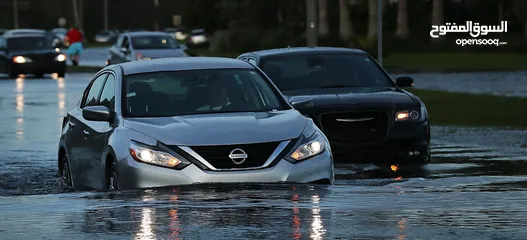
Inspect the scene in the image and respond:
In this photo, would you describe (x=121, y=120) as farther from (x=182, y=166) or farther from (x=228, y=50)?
(x=228, y=50)

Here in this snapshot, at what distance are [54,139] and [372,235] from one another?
45.2ft

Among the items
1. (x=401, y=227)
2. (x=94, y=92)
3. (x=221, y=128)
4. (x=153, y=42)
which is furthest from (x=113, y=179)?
(x=153, y=42)

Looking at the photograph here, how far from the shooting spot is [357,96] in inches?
673

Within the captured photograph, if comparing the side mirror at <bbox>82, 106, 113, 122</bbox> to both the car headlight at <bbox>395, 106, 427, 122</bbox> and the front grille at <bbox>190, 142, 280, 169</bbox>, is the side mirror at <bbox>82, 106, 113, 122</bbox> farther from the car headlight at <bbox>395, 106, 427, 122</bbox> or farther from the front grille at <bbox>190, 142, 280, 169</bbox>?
the car headlight at <bbox>395, 106, 427, 122</bbox>

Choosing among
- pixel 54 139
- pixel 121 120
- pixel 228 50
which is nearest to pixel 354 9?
pixel 228 50

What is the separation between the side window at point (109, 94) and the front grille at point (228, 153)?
182 cm

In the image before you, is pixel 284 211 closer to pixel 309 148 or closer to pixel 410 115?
pixel 309 148

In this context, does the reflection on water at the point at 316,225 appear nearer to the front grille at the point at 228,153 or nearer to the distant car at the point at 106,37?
the front grille at the point at 228,153

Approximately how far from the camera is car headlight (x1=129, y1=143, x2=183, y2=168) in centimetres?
1163

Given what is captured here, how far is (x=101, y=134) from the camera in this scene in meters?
12.8

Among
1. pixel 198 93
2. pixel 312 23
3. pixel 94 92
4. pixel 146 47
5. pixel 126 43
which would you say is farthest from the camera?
Answer: pixel 126 43

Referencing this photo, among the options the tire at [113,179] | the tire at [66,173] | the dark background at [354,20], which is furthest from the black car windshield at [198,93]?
the dark background at [354,20]

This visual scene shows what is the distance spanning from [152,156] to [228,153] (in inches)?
25.3

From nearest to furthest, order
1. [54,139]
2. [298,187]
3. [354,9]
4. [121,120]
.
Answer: [298,187] < [121,120] < [54,139] < [354,9]
